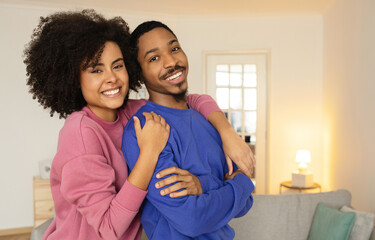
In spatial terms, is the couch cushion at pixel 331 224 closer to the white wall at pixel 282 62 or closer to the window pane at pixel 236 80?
the white wall at pixel 282 62

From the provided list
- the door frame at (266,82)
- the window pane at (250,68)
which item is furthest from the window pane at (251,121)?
the window pane at (250,68)

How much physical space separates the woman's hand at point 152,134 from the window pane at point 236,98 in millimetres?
4136

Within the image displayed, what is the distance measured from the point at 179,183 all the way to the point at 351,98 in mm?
3191

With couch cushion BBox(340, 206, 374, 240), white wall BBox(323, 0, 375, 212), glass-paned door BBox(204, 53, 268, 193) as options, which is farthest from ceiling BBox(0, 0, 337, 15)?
couch cushion BBox(340, 206, 374, 240)

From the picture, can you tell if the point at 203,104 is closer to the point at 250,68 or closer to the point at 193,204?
the point at 193,204

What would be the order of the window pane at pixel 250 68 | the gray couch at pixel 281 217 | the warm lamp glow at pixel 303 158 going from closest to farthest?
the gray couch at pixel 281 217 → the warm lamp glow at pixel 303 158 → the window pane at pixel 250 68

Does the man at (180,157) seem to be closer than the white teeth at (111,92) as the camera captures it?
Yes

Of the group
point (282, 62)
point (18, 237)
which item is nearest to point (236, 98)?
point (282, 62)

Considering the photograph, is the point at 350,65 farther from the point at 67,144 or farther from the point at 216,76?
the point at 67,144

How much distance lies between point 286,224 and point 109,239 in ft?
5.83

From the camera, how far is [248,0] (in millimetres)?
4387

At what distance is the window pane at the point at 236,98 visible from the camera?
5.26 meters

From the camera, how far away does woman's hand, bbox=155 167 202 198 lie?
107 cm

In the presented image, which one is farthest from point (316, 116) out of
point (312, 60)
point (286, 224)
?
point (286, 224)
